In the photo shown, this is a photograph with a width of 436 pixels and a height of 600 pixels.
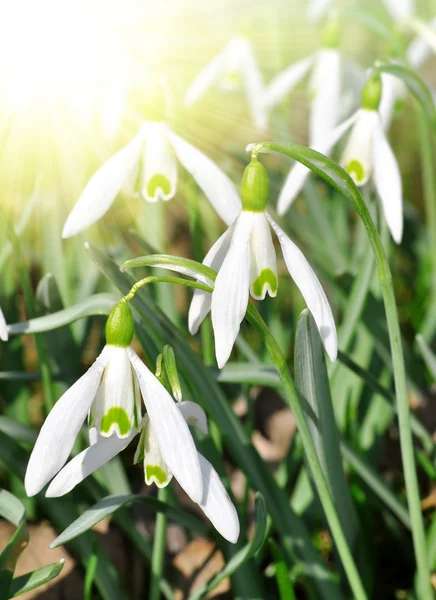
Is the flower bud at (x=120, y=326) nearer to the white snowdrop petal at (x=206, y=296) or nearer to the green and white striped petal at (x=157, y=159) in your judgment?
the white snowdrop petal at (x=206, y=296)

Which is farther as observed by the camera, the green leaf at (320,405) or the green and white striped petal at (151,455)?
the green leaf at (320,405)

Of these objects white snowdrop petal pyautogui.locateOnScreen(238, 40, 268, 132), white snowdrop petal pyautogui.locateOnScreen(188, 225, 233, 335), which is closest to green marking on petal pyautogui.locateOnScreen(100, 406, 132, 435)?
white snowdrop petal pyautogui.locateOnScreen(188, 225, 233, 335)

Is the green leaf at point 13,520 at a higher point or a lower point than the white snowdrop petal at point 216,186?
lower

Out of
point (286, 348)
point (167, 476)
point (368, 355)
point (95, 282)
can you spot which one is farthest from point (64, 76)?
point (167, 476)

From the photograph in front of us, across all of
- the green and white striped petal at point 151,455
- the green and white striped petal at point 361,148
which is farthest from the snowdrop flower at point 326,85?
the green and white striped petal at point 151,455

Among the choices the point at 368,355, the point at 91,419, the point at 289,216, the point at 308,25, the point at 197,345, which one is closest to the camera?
the point at 91,419

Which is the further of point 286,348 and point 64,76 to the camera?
point 64,76

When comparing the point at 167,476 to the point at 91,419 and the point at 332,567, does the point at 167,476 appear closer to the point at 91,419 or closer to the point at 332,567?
the point at 91,419
